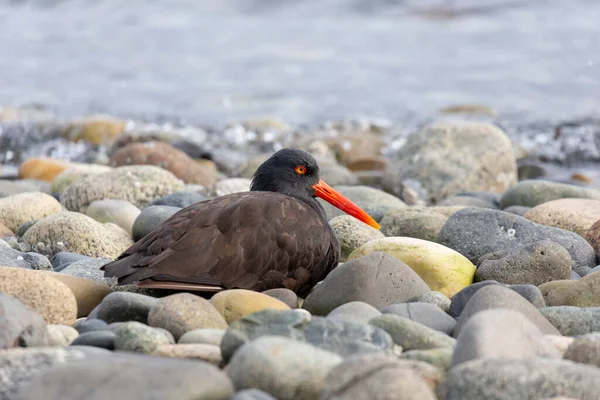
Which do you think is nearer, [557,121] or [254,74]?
[557,121]

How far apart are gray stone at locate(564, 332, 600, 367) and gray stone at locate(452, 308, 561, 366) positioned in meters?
0.05

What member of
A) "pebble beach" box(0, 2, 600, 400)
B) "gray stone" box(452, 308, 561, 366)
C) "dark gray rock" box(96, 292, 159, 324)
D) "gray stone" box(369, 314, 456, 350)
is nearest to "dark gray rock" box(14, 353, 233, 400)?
"pebble beach" box(0, 2, 600, 400)

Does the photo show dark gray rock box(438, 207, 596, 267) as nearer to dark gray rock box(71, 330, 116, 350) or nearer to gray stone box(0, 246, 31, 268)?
gray stone box(0, 246, 31, 268)

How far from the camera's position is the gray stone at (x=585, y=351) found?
322 centimetres

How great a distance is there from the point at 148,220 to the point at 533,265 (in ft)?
8.70

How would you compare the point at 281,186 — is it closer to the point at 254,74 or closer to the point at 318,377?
the point at 318,377

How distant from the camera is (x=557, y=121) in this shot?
1443cm

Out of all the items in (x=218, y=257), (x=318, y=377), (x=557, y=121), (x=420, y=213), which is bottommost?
(x=557, y=121)

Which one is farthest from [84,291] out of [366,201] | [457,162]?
[457,162]

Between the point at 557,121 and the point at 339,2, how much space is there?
9.17 meters

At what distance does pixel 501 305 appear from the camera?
3.85m

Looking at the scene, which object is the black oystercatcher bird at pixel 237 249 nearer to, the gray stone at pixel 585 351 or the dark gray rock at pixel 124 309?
the dark gray rock at pixel 124 309

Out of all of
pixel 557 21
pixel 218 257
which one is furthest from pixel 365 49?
pixel 218 257

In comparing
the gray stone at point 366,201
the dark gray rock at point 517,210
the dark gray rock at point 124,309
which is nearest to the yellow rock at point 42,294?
the dark gray rock at point 124,309
